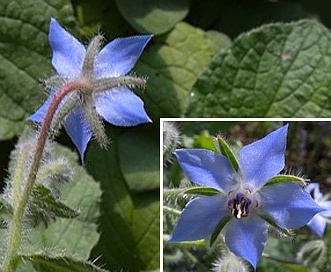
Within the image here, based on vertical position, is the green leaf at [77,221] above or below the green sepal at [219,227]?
below

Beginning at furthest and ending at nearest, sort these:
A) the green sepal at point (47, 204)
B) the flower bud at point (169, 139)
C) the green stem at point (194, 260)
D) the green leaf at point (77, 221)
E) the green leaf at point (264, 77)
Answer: the green leaf at point (264, 77) → the green leaf at point (77, 221) → the green stem at point (194, 260) → the flower bud at point (169, 139) → the green sepal at point (47, 204)

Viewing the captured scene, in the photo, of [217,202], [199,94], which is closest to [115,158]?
[199,94]

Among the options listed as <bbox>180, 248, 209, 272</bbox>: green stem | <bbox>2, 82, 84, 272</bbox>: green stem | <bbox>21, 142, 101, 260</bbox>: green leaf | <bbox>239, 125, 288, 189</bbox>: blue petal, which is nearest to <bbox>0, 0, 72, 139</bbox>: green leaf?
<bbox>21, 142, 101, 260</bbox>: green leaf

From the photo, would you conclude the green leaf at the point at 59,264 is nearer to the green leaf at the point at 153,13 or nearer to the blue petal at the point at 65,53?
the blue petal at the point at 65,53

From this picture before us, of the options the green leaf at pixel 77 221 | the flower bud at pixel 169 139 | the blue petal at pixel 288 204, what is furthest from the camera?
the green leaf at pixel 77 221

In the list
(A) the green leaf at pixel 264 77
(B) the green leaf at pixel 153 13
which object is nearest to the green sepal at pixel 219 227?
(A) the green leaf at pixel 264 77

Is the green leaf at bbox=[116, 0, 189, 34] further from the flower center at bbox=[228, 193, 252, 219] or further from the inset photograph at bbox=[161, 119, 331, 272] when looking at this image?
the flower center at bbox=[228, 193, 252, 219]

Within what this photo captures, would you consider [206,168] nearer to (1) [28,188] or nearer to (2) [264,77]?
(1) [28,188]
